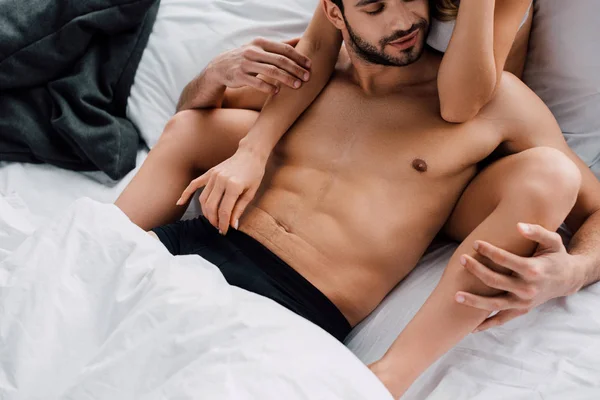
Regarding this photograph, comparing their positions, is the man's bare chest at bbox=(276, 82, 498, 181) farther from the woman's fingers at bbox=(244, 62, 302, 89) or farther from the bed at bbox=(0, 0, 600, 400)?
the bed at bbox=(0, 0, 600, 400)

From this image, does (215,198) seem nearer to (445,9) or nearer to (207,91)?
(207,91)

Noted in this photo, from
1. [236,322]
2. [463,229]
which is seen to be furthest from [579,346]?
[236,322]

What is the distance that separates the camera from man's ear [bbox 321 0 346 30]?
1.21 meters

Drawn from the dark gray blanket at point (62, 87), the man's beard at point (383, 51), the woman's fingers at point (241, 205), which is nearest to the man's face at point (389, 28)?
the man's beard at point (383, 51)

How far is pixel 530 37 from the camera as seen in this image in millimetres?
1408

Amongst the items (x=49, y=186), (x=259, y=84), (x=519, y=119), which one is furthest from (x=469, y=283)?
(x=49, y=186)

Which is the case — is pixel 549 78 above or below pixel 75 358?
above

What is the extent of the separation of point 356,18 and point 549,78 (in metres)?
0.47

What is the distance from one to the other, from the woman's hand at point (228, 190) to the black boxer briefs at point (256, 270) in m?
0.04

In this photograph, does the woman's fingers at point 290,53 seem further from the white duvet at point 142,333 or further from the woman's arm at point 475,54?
the white duvet at point 142,333

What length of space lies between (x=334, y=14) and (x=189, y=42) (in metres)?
0.47

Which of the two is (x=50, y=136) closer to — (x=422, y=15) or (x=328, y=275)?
(x=328, y=275)

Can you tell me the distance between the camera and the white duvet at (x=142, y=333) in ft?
2.76

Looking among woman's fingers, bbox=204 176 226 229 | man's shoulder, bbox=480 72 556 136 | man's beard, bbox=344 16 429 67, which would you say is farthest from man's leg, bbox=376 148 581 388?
woman's fingers, bbox=204 176 226 229
